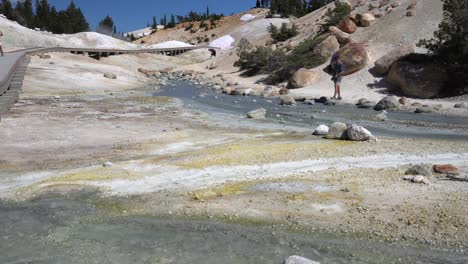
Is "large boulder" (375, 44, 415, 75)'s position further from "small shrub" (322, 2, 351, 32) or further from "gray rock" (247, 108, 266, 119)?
"small shrub" (322, 2, 351, 32)

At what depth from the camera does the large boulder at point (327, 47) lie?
3147 cm

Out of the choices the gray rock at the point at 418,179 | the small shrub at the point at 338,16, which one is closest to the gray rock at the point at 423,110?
the gray rock at the point at 418,179

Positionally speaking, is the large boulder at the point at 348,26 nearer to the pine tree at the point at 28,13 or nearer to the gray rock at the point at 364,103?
the gray rock at the point at 364,103

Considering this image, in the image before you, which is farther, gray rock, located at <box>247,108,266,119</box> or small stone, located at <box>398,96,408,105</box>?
small stone, located at <box>398,96,408,105</box>

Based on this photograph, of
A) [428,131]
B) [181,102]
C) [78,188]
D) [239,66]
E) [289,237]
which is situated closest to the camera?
[289,237]

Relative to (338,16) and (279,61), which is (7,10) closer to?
(338,16)

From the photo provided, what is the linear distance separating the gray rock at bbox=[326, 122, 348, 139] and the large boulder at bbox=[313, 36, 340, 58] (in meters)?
19.4

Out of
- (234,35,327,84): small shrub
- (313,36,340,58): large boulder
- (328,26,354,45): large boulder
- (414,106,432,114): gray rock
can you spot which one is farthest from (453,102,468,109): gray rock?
(328,26,354,45): large boulder

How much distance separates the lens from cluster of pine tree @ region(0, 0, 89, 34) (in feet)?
308

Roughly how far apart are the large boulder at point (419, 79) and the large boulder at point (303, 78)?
551cm

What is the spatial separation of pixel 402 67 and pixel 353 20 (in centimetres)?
1266

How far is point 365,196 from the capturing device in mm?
7684

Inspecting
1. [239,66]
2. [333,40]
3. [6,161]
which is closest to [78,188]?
[6,161]

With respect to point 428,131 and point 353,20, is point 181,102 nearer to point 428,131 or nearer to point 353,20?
point 428,131
